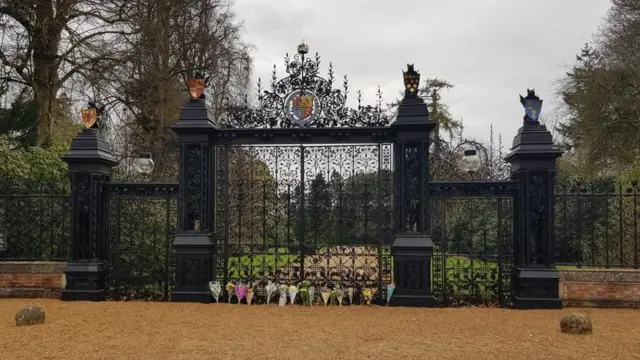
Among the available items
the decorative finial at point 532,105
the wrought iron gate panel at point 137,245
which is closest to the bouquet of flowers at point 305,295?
the wrought iron gate panel at point 137,245

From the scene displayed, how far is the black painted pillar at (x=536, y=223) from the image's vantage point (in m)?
8.42

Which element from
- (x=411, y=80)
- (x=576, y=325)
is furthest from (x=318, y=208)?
(x=576, y=325)

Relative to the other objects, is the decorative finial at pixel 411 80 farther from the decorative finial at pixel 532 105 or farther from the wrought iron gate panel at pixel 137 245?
the wrought iron gate panel at pixel 137 245

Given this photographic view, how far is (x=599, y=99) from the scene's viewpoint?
58.1 feet

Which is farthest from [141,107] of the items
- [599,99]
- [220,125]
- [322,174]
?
[599,99]

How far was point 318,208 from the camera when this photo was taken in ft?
30.5

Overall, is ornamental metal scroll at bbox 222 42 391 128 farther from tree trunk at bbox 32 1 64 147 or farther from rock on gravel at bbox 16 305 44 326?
tree trunk at bbox 32 1 64 147

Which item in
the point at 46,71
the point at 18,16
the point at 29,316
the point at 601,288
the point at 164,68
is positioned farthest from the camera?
the point at 164,68

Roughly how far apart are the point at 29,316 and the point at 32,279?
2.77 meters

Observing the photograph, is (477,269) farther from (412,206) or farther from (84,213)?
(84,213)

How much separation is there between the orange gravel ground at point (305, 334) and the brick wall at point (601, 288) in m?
0.28

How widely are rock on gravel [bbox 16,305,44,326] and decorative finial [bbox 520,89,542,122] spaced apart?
7.70 meters

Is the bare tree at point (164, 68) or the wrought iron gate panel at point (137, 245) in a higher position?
the bare tree at point (164, 68)

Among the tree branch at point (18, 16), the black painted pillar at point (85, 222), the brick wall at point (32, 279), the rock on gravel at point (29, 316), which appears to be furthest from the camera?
the tree branch at point (18, 16)
